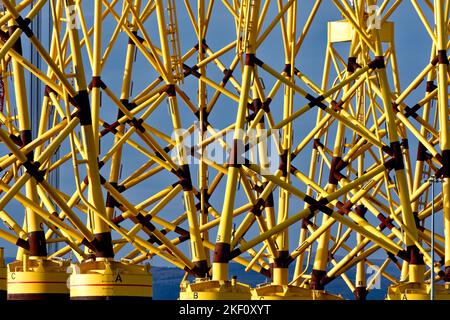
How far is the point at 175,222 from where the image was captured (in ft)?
190

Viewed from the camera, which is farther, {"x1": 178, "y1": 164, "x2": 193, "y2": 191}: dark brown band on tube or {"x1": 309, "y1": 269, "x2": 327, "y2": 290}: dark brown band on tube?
{"x1": 309, "y1": 269, "x2": 327, "y2": 290}: dark brown band on tube

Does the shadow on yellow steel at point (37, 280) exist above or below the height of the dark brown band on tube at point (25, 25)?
below

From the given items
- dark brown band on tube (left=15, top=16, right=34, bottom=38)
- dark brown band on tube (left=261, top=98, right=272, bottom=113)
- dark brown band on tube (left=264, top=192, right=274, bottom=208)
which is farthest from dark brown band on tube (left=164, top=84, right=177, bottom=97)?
dark brown band on tube (left=15, top=16, right=34, bottom=38)

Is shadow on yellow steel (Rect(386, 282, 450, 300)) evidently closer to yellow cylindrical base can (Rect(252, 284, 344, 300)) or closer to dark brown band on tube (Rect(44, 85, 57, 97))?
yellow cylindrical base can (Rect(252, 284, 344, 300))

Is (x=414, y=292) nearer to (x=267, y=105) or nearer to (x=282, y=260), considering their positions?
(x=282, y=260)

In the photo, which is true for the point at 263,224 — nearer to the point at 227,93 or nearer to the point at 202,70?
the point at 227,93

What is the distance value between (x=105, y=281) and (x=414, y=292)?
10.9 m

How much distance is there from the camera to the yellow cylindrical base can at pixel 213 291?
4041cm

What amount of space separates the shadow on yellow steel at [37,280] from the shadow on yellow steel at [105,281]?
162 centimetres

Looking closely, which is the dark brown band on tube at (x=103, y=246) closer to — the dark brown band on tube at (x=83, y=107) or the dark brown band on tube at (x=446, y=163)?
the dark brown band on tube at (x=83, y=107)

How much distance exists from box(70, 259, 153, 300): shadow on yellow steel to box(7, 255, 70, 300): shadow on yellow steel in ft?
5.31

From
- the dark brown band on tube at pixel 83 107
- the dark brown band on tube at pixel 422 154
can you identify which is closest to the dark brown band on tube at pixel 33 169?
the dark brown band on tube at pixel 83 107

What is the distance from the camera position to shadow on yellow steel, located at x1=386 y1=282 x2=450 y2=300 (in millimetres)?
45750
